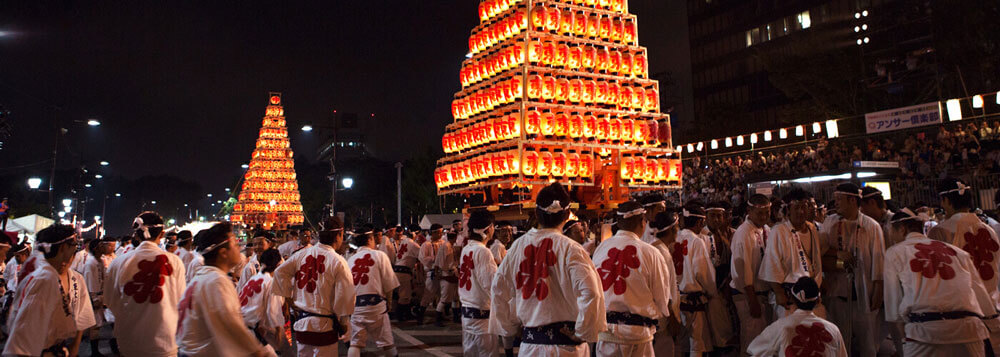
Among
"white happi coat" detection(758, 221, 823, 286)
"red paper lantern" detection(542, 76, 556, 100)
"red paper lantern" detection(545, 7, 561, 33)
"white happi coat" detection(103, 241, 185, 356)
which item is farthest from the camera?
"red paper lantern" detection(545, 7, 561, 33)

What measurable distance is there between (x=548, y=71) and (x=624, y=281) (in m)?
17.4

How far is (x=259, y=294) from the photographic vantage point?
756 cm

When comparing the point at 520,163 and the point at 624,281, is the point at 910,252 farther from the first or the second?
the point at 520,163

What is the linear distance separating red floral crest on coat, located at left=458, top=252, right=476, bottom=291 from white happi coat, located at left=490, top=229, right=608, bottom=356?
140 inches

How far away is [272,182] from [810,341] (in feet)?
188

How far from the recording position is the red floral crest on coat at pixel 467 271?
861 cm

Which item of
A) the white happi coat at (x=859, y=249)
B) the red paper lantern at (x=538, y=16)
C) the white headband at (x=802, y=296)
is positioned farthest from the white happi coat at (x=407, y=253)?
the red paper lantern at (x=538, y=16)

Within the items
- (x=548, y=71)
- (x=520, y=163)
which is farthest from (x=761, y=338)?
(x=548, y=71)

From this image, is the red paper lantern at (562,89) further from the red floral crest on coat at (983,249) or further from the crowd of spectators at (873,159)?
the red floral crest on coat at (983,249)

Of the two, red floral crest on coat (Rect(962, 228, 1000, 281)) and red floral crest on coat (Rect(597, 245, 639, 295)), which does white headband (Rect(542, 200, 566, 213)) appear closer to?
red floral crest on coat (Rect(597, 245, 639, 295))

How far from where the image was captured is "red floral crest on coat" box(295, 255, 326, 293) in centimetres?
709

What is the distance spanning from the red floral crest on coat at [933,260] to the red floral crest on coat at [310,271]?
6.12 metres

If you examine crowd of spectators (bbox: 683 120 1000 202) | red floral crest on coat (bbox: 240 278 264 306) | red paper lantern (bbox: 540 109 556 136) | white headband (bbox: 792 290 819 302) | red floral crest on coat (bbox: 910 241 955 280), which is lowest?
red floral crest on coat (bbox: 240 278 264 306)

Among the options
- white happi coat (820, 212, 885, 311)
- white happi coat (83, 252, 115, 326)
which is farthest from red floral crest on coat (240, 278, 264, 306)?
white happi coat (820, 212, 885, 311)
